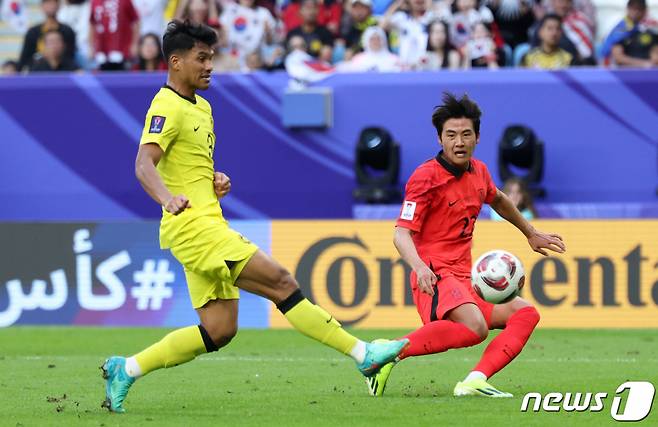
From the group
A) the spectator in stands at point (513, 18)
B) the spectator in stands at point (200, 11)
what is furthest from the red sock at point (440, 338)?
the spectator in stands at point (200, 11)

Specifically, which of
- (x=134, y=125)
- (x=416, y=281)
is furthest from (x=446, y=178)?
(x=134, y=125)

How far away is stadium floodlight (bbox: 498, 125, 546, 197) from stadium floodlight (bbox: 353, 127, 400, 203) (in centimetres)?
125

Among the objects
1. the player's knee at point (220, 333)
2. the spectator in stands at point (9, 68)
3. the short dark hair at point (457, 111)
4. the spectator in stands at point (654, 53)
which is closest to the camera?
the player's knee at point (220, 333)

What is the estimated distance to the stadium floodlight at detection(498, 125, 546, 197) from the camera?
16.2m

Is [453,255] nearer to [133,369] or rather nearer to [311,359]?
[133,369]

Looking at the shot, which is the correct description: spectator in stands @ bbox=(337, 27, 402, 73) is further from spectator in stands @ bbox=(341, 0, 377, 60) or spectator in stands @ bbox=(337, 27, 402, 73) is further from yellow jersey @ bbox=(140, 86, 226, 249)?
yellow jersey @ bbox=(140, 86, 226, 249)

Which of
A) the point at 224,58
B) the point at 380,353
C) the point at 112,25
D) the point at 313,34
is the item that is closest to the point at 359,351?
the point at 380,353

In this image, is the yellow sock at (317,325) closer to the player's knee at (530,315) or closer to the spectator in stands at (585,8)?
the player's knee at (530,315)

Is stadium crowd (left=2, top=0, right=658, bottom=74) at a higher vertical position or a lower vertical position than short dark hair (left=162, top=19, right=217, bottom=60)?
lower

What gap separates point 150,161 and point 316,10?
1044 centimetres

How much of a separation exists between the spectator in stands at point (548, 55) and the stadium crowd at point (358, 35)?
0.04ft

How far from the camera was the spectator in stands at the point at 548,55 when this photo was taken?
1641 cm

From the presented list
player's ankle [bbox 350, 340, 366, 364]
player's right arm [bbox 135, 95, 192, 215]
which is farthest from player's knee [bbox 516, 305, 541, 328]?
player's right arm [bbox 135, 95, 192, 215]

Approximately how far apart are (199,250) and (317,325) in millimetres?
760
